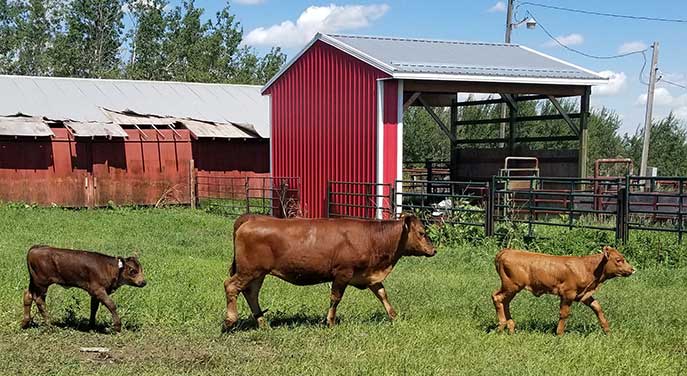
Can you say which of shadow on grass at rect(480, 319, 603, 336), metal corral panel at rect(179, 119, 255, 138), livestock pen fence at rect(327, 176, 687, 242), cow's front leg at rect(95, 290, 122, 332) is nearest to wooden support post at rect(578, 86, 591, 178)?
livestock pen fence at rect(327, 176, 687, 242)

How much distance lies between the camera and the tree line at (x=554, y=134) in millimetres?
39125

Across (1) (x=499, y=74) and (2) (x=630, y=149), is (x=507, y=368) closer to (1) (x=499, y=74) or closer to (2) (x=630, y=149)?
(1) (x=499, y=74)

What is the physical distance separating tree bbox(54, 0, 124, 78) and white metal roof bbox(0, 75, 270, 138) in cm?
2875

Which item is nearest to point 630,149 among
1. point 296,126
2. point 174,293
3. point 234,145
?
point 234,145

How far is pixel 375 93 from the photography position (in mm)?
18188

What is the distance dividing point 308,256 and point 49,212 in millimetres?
15286

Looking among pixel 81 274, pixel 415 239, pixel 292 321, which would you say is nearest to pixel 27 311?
pixel 81 274

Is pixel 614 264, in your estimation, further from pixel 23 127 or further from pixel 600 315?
pixel 23 127

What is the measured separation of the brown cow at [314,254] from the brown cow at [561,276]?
1.05 metres

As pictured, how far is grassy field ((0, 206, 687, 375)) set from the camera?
258 inches

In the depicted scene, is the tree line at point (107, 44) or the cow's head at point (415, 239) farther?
the tree line at point (107, 44)

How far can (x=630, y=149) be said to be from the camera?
42719mm

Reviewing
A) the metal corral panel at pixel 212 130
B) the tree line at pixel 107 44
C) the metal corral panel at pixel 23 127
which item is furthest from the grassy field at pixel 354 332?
the tree line at pixel 107 44

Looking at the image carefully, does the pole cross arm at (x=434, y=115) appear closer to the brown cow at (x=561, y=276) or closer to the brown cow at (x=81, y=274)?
the brown cow at (x=561, y=276)
